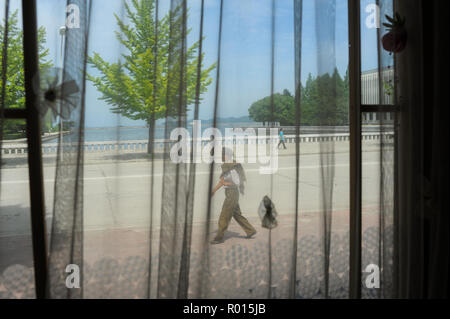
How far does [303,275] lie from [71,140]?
1.02 m

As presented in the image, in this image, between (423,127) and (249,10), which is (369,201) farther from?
(249,10)

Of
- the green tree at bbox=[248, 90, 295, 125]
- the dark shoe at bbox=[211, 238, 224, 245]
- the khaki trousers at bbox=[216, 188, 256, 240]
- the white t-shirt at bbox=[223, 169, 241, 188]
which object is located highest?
the green tree at bbox=[248, 90, 295, 125]

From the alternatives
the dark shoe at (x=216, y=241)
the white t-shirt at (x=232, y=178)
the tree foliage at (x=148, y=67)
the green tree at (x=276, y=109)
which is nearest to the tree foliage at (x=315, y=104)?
Result: the green tree at (x=276, y=109)

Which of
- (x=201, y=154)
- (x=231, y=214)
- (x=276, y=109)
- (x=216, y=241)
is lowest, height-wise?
(x=216, y=241)

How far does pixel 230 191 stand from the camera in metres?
1.43

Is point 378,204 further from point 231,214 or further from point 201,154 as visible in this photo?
point 201,154

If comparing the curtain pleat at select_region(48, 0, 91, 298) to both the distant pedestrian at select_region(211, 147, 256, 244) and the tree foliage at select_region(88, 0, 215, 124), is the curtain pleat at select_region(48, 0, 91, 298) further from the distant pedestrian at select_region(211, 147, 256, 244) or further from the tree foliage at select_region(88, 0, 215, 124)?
the distant pedestrian at select_region(211, 147, 256, 244)

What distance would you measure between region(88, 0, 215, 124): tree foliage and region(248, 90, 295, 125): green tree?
28 centimetres

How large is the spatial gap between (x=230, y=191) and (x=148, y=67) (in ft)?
→ 1.81

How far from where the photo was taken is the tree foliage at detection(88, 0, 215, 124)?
4.32ft

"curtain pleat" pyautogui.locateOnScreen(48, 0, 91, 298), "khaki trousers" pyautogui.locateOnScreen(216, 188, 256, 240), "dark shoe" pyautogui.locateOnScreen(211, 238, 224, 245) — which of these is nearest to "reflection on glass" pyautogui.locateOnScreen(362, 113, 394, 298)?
"khaki trousers" pyautogui.locateOnScreen(216, 188, 256, 240)

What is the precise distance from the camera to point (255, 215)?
145 centimetres

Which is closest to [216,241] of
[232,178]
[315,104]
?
[232,178]

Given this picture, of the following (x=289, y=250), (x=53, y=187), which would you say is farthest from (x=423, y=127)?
(x=53, y=187)
